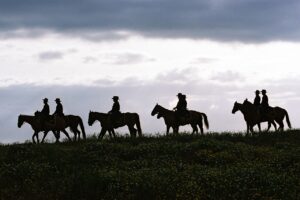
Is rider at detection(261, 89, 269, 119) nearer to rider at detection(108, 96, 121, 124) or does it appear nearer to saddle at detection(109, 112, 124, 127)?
saddle at detection(109, 112, 124, 127)

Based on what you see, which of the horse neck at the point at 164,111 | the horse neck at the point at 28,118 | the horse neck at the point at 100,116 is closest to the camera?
the horse neck at the point at 28,118

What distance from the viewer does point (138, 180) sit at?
24266mm

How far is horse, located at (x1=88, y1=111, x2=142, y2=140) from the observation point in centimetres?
4066

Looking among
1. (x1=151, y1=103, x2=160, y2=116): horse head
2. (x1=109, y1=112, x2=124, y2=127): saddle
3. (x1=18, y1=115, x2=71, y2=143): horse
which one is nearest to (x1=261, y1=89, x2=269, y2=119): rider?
(x1=151, y1=103, x2=160, y2=116): horse head

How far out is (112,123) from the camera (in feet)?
133

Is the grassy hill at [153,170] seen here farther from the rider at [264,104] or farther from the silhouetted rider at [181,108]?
the rider at [264,104]

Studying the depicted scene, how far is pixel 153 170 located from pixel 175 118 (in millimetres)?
16852

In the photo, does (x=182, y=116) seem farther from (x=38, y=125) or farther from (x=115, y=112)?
(x=38, y=125)

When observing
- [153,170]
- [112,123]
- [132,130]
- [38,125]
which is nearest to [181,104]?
[132,130]

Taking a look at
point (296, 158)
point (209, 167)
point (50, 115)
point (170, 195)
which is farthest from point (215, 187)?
point (50, 115)

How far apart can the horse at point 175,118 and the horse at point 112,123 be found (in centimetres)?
200

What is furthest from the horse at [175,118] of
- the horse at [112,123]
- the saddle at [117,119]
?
the saddle at [117,119]

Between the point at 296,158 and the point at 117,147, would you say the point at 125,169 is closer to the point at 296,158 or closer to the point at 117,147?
the point at 117,147

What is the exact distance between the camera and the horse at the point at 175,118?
141 feet
